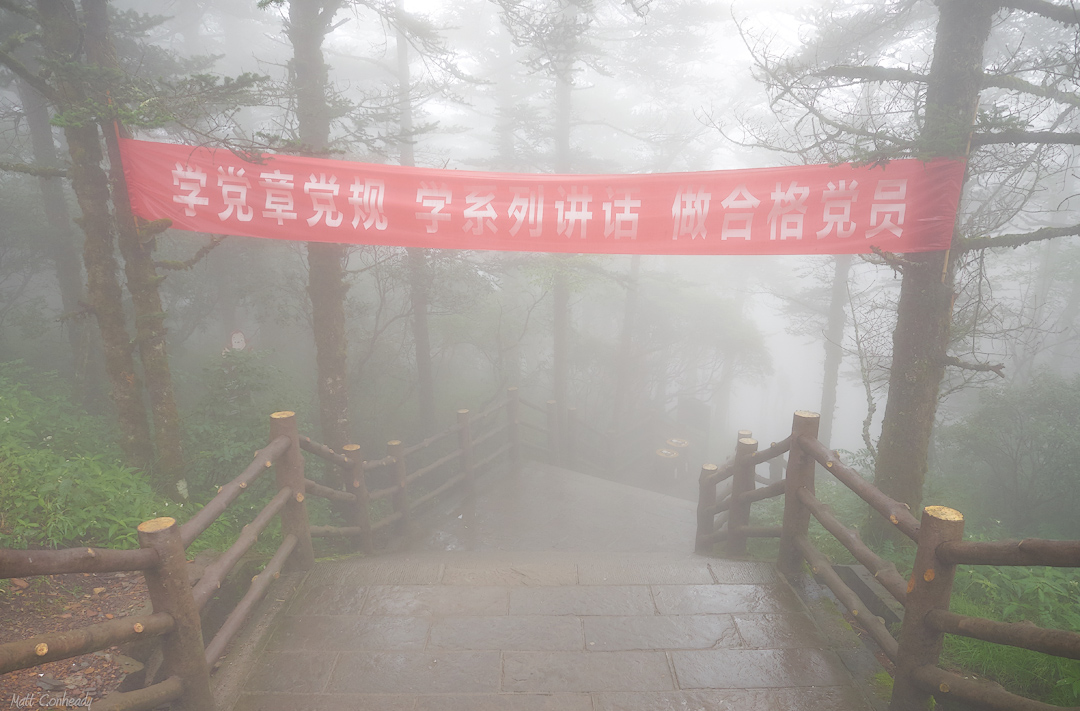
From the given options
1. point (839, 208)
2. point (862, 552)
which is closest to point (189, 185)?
point (839, 208)

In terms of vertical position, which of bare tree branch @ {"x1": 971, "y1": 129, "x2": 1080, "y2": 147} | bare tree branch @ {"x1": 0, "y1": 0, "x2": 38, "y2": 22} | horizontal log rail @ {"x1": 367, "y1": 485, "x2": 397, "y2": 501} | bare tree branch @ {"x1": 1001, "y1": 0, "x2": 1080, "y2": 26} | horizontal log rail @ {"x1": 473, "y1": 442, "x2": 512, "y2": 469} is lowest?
horizontal log rail @ {"x1": 473, "y1": 442, "x2": 512, "y2": 469}

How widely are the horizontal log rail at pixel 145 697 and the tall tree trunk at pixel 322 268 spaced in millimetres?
4567

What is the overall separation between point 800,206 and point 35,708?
20.5 feet

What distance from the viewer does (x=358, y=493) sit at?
516 centimetres

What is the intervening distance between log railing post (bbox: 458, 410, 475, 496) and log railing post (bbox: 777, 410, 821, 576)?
181 inches

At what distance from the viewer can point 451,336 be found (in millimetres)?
13922

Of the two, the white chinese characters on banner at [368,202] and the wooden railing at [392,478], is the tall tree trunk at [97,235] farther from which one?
the white chinese characters on banner at [368,202]

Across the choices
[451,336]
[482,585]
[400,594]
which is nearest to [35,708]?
[400,594]

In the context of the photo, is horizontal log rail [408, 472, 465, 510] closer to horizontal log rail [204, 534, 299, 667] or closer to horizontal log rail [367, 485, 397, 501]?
horizontal log rail [367, 485, 397, 501]

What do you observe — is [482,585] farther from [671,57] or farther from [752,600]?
[671,57]

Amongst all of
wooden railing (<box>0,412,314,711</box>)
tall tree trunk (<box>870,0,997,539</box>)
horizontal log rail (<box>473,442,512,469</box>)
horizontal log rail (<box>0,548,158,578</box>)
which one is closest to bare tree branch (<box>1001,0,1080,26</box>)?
tall tree trunk (<box>870,0,997,539</box>)

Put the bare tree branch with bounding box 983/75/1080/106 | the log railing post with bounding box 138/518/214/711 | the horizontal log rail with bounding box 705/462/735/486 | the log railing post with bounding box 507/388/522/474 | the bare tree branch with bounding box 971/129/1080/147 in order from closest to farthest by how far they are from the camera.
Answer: the log railing post with bounding box 138/518/214/711, the bare tree branch with bounding box 971/129/1080/147, the bare tree branch with bounding box 983/75/1080/106, the horizontal log rail with bounding box 705/462/735/486, the log railing post with bounding box 507/388/522/474

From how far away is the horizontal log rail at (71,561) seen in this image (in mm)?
1786

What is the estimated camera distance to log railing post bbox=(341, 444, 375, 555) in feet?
16.6
